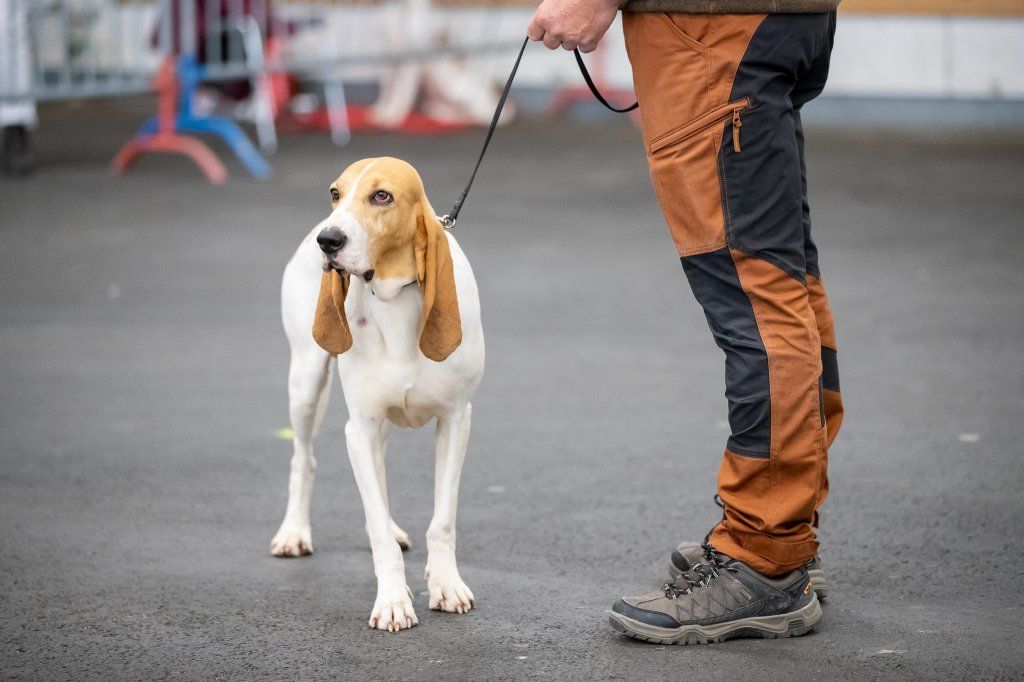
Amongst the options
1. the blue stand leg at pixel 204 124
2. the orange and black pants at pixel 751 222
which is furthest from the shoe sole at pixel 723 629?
the blue stand leg at pixel 204 124

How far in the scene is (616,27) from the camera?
42.1 ft

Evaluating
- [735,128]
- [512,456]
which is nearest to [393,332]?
[735,128]

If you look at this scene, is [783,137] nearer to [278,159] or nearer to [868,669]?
[868,669]

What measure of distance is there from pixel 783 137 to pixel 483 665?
1.29 metres

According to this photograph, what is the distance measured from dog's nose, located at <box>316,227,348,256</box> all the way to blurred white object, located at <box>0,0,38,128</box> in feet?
24.0

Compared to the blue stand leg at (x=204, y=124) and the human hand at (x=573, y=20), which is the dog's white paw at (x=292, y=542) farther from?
the blue stand leg at (x=204, y=124)

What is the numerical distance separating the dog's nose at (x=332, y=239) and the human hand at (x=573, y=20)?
621 millimetres

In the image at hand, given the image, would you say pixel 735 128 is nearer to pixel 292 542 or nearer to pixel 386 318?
pixel 386 318

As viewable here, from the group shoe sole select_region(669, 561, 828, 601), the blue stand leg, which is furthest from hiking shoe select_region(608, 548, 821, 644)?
the blue stand leg

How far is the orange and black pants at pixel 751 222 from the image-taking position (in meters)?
2.92

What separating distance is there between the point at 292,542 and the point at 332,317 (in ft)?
2.79

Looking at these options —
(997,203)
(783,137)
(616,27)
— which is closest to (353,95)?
(616,27)

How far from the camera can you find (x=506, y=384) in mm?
5355

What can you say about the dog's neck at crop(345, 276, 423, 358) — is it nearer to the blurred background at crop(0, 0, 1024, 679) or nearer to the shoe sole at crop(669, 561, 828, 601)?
the blurred background at crop(0, 0, 1024, 679)
